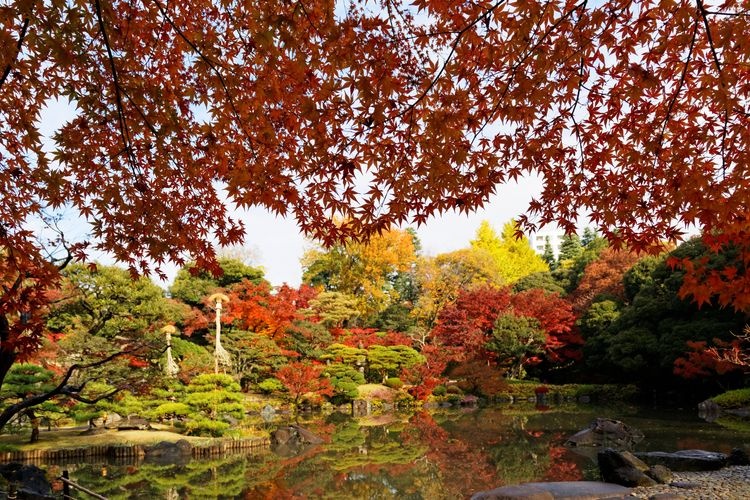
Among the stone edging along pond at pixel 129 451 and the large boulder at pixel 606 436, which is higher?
the stone edging along pond at pixel 129 451

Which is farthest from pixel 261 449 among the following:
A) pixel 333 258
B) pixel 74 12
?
pixel 333 258

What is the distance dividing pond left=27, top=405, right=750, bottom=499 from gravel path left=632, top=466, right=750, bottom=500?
111cm

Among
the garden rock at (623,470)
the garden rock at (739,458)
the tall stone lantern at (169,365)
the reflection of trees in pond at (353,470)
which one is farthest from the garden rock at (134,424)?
the garden rock at (739,458)

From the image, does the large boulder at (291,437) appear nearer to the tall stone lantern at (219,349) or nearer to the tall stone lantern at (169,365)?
the tall stone lantern at (169,365)

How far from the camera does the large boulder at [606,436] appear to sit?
31.8 feet

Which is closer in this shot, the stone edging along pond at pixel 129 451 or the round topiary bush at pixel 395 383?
the stone edging along pond at pixel 129 451

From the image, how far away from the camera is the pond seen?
7.06 meters

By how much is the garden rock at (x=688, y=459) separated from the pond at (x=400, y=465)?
813 millimetres

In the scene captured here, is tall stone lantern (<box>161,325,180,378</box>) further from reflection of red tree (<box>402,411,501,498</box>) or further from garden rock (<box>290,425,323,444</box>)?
reflection of red tree (<box>402,411,501,498</box>)

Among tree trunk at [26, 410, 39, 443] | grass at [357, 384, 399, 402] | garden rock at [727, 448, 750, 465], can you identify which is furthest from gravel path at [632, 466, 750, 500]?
grass at [357, 384, 399, 402]

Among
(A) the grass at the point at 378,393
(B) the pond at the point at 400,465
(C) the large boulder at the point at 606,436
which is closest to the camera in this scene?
(B) the pond at the point at 400,465

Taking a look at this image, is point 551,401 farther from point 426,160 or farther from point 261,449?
point 426,160

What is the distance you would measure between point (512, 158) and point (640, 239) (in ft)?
3.37

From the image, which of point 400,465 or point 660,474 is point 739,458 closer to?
point 660,474
